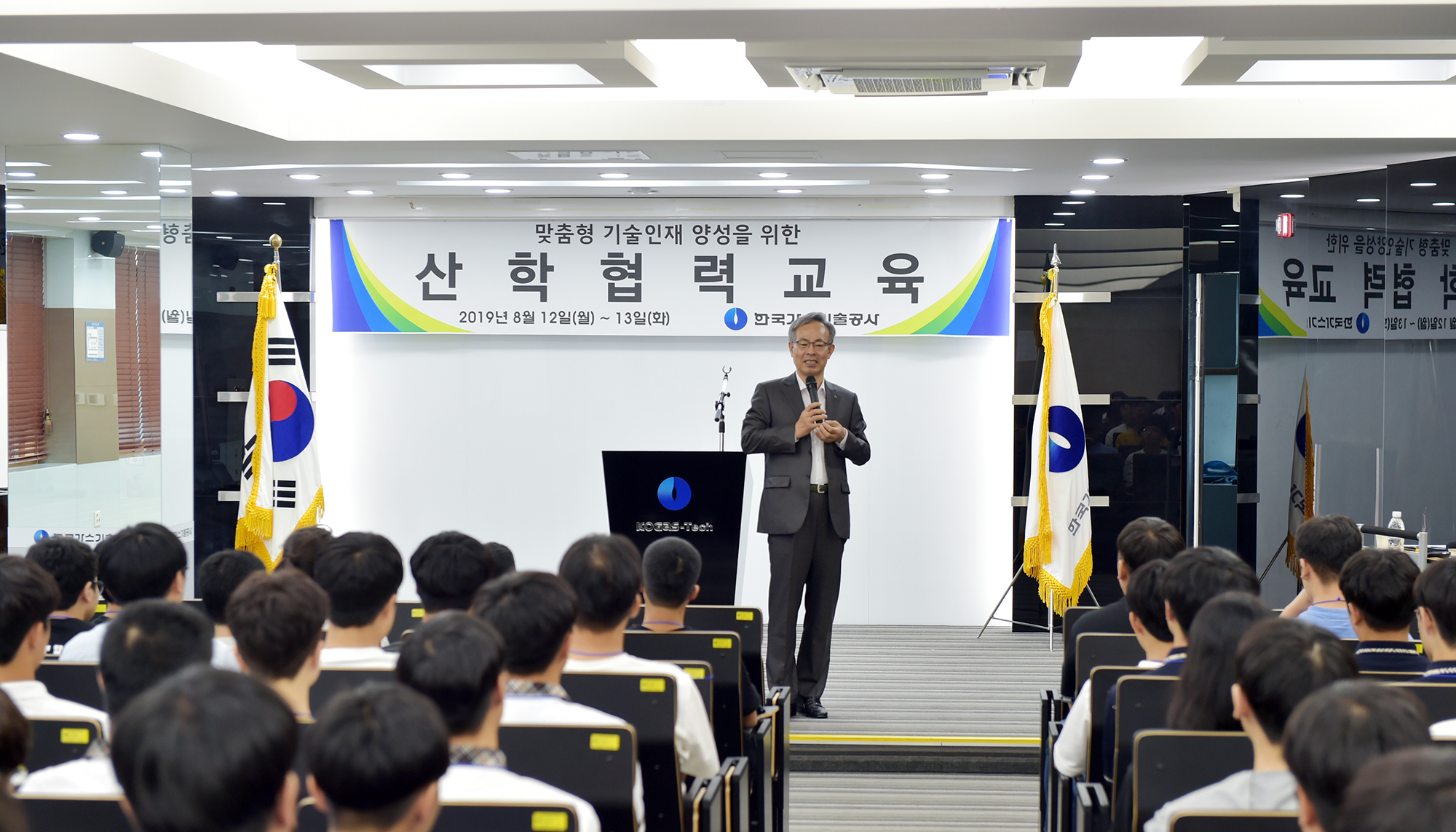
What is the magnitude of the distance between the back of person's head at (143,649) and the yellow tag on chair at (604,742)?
793 mm

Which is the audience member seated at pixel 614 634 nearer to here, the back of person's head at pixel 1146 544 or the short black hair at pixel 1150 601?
the short black hair at pixel 1150 601

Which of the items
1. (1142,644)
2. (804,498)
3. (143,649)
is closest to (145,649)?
(143,649)

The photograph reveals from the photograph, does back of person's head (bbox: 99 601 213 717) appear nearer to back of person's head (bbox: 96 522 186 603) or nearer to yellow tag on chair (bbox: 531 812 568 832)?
yellow tag on chair (bbox: 531 812 568 832)

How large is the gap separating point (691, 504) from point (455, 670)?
4.15 m

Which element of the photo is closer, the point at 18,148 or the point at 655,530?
the point at 18,148

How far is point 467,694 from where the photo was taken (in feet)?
6.70

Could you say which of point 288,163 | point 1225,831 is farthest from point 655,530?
point 1225,831

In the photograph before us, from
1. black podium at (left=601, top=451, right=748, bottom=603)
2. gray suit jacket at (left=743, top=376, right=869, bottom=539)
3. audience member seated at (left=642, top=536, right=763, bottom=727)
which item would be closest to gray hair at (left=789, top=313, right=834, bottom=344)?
gray suit jacket at (left=743, top=376, right=869, bottom=539)

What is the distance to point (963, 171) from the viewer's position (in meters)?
6.87

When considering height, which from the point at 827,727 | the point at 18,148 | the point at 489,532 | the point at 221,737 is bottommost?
the point at 827,727

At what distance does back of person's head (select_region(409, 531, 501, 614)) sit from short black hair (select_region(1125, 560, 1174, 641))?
1.88 metres

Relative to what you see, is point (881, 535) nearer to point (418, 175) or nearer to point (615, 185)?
point (615, 185)

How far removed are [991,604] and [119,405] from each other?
5398mm

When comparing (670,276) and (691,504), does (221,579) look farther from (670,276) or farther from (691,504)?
(670,276)
